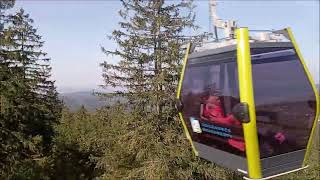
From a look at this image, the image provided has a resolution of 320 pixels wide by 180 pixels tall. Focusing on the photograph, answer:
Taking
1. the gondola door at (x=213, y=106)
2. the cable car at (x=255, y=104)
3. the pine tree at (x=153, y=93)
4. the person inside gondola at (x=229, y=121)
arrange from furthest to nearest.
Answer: the pine tree at (x=153, y=93) < the gondola door at (x=213, y=106) < the person inside gondola at (x=229, y=121) < the cable car at (x=255, y=104)

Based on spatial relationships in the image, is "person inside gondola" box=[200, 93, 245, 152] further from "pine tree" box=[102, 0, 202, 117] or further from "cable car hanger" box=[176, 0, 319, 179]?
"pine tree" box=[102, 0, 202, 117]

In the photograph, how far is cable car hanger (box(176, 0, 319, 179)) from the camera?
513 centimetres

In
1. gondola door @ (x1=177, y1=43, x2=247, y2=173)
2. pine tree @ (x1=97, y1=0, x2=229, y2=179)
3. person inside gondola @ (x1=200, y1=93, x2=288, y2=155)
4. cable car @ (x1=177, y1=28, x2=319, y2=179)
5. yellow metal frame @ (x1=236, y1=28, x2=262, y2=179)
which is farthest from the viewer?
pine tree @ (x1=97, y1=0, x2=229, y2=179)

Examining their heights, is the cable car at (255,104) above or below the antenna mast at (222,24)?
below

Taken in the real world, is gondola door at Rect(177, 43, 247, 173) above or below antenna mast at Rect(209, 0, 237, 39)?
below

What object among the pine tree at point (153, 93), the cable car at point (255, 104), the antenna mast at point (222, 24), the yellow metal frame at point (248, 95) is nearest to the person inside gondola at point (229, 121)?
the cable car at point (255, 104)

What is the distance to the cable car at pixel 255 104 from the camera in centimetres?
512

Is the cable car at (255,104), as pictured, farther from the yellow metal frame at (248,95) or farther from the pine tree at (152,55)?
the pine tree at (152,55)

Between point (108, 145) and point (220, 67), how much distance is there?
1558 cm

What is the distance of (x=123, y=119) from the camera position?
18984 millimetres

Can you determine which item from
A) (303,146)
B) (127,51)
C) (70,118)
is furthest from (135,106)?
(70,118)

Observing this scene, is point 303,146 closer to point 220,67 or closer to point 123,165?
point 220,67

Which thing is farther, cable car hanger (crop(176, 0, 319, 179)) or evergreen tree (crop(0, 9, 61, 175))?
evergreen tree (crop(0, 9, 61, 175))

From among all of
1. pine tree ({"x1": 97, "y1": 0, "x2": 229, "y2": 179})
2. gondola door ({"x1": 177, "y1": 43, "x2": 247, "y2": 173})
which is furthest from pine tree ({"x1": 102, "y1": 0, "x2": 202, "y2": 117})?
gondola door ({"x1": 177, "y1": 43, "x2": 247, "y2": 173})
